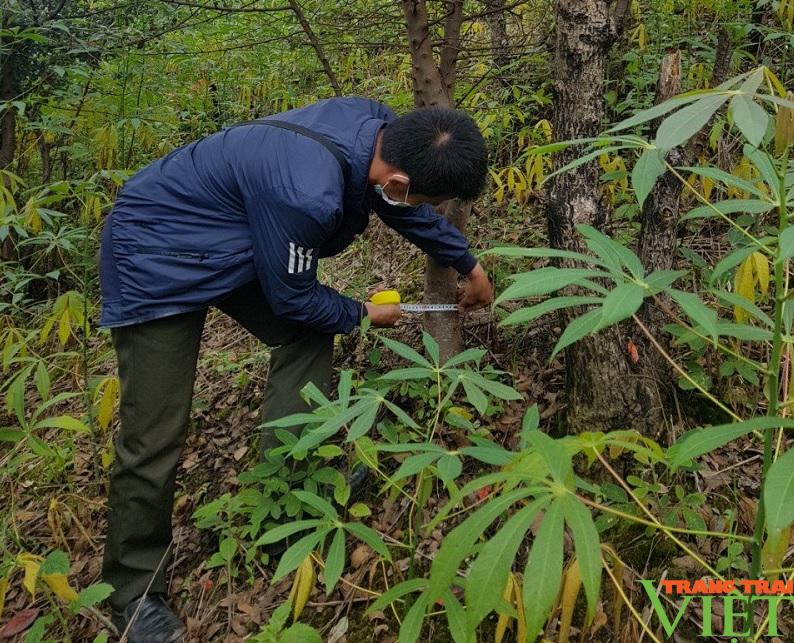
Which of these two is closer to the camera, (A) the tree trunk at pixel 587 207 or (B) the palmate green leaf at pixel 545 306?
(B) the palmate green leaf at pixel 545 306

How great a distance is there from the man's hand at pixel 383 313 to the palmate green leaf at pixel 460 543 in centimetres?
158

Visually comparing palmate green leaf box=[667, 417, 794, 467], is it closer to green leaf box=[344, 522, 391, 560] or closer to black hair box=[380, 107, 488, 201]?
green leaf box=[344, 522, 391, 560]

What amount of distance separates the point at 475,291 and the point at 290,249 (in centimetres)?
90

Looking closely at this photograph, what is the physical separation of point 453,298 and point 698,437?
1803mm

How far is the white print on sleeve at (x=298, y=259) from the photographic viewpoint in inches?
79.0

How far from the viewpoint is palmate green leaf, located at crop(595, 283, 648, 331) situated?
80cm

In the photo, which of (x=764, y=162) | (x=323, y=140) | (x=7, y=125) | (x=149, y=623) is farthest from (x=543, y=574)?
(x=7, y=125)

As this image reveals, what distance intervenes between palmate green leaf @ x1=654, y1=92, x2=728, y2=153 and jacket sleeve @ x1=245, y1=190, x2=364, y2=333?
51.0 inches

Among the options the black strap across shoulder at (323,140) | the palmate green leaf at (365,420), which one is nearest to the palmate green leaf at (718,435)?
the palmate green leaf at (365,420)

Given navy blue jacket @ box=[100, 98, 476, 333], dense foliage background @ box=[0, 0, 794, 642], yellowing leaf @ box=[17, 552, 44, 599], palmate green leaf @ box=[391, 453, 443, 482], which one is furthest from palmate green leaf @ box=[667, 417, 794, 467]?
yellowing leaf @ box=[17, 552, 44, 599]

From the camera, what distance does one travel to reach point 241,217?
85.0 inches

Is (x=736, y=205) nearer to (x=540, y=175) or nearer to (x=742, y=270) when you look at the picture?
(x=742, y=270)

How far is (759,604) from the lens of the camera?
5.43ft

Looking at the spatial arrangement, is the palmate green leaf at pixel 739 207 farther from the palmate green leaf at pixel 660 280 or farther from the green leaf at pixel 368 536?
the green leaf at pixel 368 536
